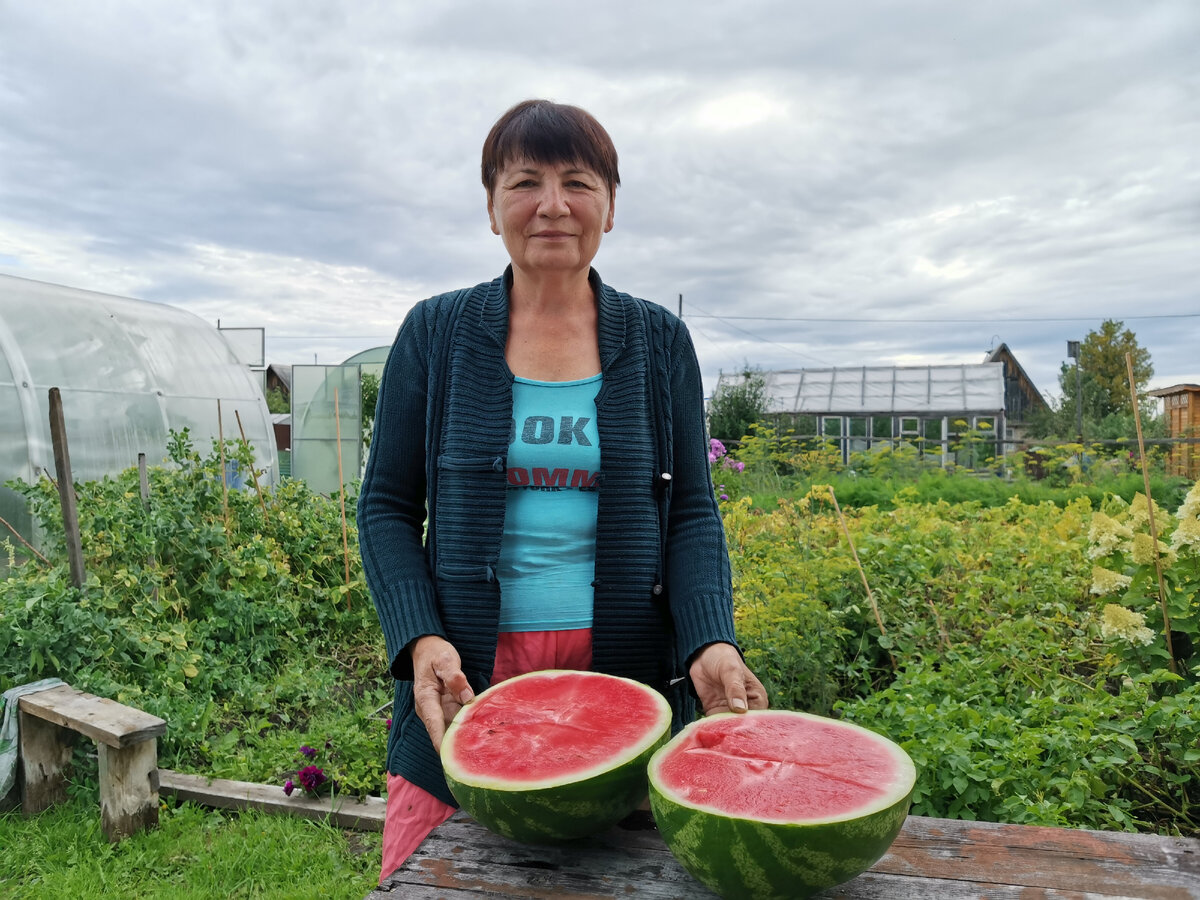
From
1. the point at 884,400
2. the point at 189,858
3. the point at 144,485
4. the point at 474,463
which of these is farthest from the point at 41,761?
the point at 884,400

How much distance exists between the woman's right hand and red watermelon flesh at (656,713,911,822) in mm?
369

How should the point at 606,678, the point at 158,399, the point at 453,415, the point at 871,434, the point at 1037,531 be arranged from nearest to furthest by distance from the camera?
1. the point at 606,678
2. the point at 453,415
3. the point at 1037,531
4. the point at 158,399
5. the point at 871,434

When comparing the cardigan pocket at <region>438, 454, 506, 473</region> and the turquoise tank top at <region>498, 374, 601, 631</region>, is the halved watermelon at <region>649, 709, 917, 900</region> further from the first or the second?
the cardigan pocket at <region>438, 454, 506, 473</region>

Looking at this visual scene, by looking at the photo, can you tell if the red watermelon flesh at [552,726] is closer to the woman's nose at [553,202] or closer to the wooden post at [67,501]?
the woman's nose at [553,202]

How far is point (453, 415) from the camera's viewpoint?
162 centimetres

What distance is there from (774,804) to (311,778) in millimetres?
3004

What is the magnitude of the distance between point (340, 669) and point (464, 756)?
4059mm

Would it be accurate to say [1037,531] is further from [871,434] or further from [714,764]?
[871,434]

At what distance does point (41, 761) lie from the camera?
3.82 m

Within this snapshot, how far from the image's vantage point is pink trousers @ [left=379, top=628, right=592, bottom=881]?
63.1 inches

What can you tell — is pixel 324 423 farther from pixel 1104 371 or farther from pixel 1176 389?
pixel 1104 371

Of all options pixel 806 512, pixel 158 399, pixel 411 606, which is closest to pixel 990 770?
pixel 411 606

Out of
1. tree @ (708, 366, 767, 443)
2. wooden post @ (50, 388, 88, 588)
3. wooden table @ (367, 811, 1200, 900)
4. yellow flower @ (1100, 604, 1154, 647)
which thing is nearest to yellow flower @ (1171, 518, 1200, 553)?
yellow flower @ (1100, 604, 1154, 647)

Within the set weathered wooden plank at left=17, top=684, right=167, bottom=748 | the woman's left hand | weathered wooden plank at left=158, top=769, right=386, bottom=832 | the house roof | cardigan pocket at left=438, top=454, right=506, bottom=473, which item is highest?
the house roof
